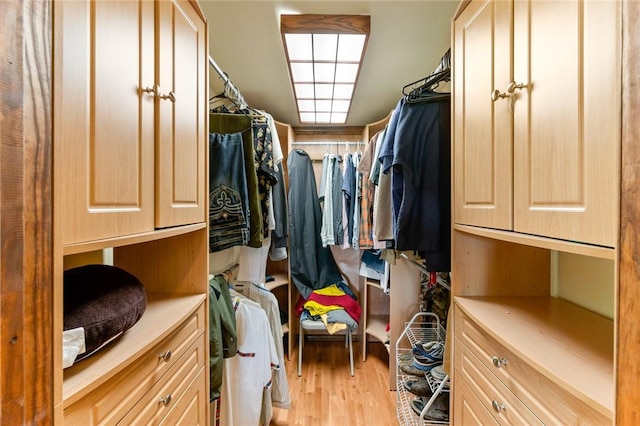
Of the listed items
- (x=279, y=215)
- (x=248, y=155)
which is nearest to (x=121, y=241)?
(x=248, y=155)

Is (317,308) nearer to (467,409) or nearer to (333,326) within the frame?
(333,326)

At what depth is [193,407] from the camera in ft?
3.30

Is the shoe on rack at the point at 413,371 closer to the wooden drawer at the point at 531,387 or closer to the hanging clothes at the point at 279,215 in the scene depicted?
the wooden drawer at the point at 531,387

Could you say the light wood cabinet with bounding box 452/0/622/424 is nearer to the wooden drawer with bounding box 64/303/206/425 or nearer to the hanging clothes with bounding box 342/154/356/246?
the wooden drawer with bounding box 64/303/206/425

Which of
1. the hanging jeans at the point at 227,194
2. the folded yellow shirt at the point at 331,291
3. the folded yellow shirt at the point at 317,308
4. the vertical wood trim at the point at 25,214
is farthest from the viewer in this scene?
the folded yellow shirt at the point at 331,291

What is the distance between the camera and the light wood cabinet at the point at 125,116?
48 cm

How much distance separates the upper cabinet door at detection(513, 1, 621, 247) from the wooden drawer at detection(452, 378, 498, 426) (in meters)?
0.58

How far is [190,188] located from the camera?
3.24 ft

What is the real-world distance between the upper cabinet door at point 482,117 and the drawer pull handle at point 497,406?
48cm

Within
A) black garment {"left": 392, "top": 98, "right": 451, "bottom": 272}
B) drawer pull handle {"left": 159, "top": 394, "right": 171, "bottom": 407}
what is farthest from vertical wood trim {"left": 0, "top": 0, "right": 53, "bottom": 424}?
black garment {"left": 392, "top": 98, "right": 451, "bottom": 272}

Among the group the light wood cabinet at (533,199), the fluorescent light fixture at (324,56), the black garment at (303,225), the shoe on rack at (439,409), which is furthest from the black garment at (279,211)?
the shoe on rack at (439,409)

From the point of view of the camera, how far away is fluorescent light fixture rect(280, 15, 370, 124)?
4.51ft

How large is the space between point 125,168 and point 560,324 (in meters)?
1.25

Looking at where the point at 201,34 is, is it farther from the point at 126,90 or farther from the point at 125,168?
the point at 125,168
